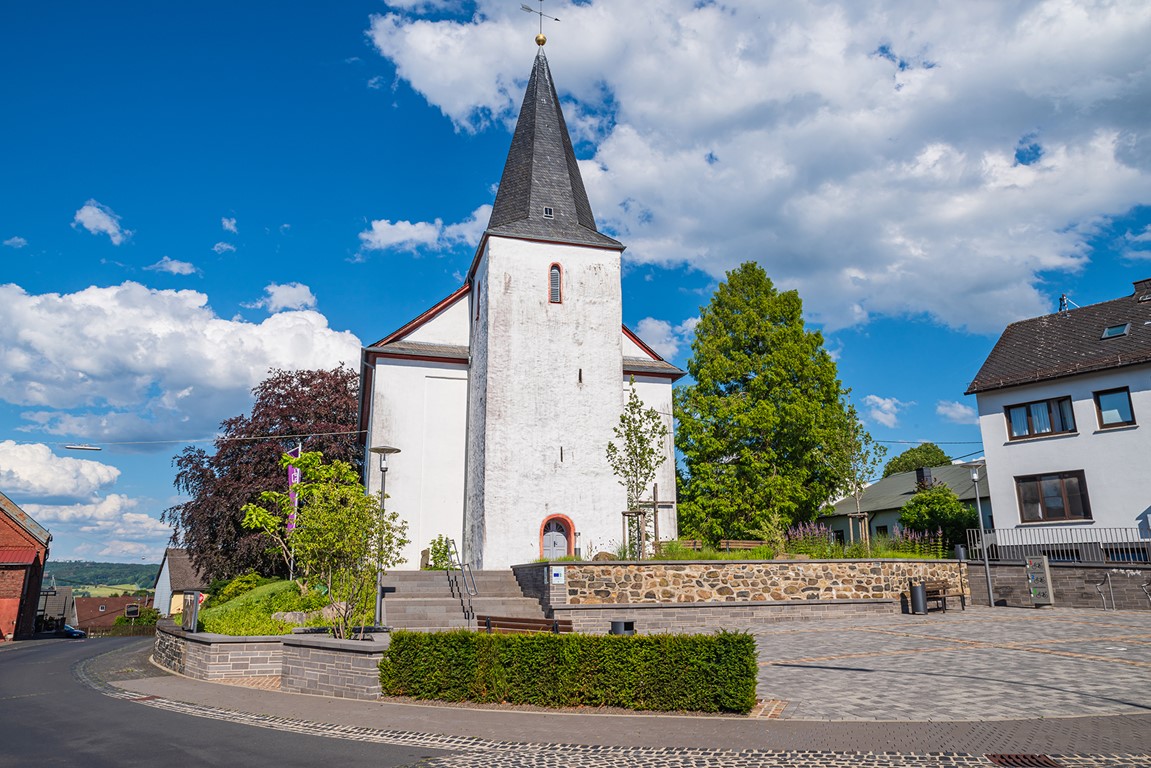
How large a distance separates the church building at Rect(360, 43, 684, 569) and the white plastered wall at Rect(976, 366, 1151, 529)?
1148cm

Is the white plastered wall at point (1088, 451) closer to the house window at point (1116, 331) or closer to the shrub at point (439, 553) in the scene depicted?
the house window at point (1116, 331)

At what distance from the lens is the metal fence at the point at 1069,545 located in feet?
72.4

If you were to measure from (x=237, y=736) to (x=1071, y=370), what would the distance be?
1036 inches

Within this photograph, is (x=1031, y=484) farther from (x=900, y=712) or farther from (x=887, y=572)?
(x=900, y=712)

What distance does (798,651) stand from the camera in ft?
41.8

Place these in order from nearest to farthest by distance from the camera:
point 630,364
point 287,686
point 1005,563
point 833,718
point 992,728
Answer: point 992,728 < point 833,718 < point 287,686 < point 1005,563 < point 630,364

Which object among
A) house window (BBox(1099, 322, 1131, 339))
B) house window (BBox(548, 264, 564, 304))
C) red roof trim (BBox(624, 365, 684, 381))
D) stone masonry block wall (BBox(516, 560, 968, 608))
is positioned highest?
house window (BBox(548, 264, 564, 304))

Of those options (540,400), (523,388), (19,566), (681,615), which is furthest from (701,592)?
(19,566)

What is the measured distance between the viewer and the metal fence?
22.1m

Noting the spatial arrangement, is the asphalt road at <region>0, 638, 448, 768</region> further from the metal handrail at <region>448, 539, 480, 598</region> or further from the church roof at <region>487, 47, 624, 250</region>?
the church roof at <region>487, 47, 624, 250</region>

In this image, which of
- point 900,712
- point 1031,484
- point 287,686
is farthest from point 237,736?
point 1031,484

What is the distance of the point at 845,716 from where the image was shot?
316 inches

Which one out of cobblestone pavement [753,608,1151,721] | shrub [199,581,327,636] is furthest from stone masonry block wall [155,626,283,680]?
cobblestone pavement [753,608,1151,721]

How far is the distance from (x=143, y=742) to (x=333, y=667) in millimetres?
3074
